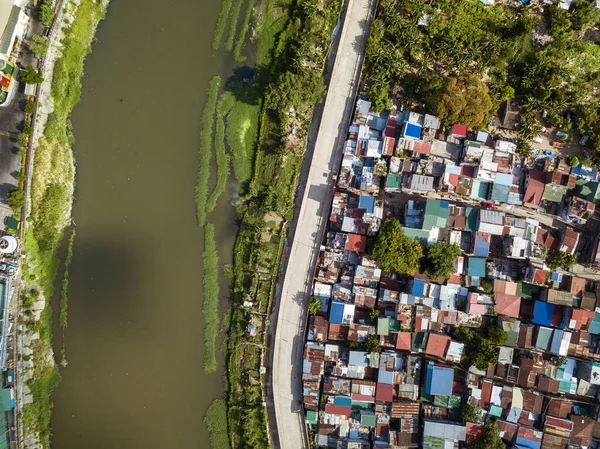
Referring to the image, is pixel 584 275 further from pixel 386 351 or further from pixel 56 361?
pixel 56 361

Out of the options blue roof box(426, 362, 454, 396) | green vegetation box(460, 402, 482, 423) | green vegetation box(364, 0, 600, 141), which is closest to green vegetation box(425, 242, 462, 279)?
blue roof box(426, 362, 454, 396)

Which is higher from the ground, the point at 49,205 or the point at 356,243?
the point at 356,243

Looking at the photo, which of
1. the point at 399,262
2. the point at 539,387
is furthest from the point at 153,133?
the point at 539,387

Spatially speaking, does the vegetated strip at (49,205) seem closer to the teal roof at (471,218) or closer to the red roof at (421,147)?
the red roof at (421,147)

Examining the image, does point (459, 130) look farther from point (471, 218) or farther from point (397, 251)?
point (397, 251)

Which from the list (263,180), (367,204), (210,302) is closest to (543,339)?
(367,204)
